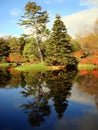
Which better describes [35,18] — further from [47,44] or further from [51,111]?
[51,111]

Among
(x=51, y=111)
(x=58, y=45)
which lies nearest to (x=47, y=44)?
(x=58, y=45)

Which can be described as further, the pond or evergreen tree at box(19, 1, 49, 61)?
evergreen tree at box(19, 1, 49, 61)

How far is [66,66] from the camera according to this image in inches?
1425

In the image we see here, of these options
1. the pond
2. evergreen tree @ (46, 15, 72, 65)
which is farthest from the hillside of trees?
the pond

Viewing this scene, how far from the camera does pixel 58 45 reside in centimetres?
3419

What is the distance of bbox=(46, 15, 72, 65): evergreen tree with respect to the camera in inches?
1328

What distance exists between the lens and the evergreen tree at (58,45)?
3372 centimetres

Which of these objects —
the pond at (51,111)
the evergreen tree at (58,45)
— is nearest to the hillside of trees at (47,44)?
the evergreen tree at (58,45)

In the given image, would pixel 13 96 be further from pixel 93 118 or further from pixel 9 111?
pixel 93 118

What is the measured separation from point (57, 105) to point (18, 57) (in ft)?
133

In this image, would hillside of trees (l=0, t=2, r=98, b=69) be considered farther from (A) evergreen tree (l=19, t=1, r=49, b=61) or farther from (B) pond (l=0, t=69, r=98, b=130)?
(B) pond (l=0, t=69, r=98, b=130)

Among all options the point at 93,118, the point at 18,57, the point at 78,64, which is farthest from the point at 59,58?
the point at 93,118

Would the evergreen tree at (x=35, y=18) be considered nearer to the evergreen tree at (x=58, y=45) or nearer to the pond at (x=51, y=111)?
the evergreen tree at (x=58, y=45)

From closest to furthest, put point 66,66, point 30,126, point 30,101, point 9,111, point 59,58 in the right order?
point 30,126 → point 9,111 → point 30,101 → point 59,58 → point 66,66
